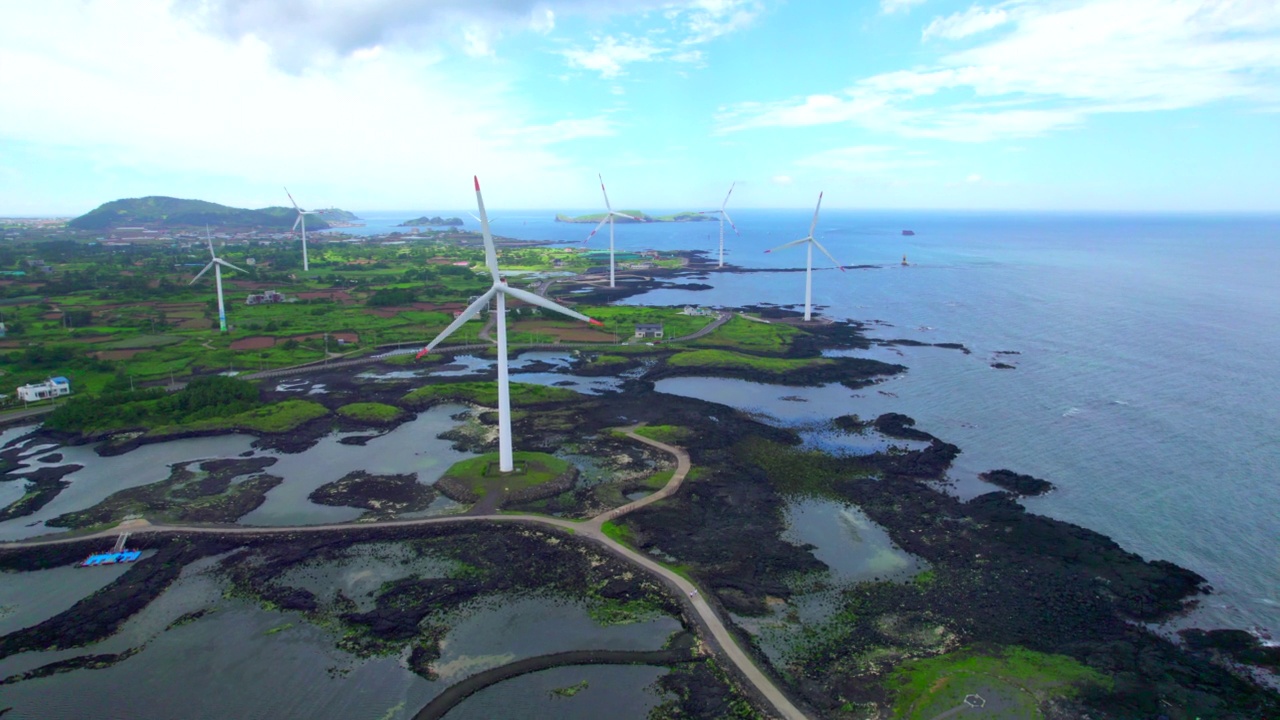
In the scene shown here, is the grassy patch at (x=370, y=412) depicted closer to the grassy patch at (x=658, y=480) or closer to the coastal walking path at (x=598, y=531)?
the coastal walking path at (x=598, y=531)

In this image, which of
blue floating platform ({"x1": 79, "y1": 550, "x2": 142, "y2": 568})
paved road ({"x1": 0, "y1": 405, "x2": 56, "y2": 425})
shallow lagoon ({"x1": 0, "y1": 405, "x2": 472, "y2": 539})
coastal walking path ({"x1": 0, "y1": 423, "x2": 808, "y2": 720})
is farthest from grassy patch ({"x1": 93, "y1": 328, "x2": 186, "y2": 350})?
blue floating platform ({"x1": 79, "y1": 550, "x2": 142, "y2": 568})

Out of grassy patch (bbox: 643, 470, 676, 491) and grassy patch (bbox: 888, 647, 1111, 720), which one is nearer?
grassy patch (bbox: 888, 647, 1111, 720)

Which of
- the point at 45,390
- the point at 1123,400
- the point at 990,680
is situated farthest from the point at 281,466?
the point at 1123,400

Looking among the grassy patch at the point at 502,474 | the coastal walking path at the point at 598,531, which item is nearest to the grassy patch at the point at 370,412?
the grassy patch at the point at 502,474

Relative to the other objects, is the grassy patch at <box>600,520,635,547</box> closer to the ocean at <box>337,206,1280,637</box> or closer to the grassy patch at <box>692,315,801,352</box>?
the ocean at <box>337,206,1280,637</box>

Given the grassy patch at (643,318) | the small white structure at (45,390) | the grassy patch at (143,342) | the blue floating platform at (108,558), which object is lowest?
the blue floating platform at (108,558)
